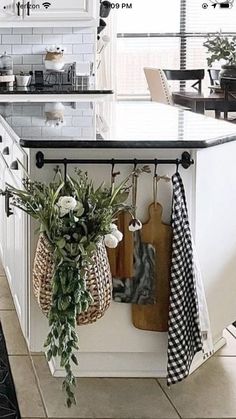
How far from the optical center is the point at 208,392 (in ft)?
9.52

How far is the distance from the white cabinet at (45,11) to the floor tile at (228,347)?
354 centimetres

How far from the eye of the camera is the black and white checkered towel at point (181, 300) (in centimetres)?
280

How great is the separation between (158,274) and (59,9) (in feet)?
12.6

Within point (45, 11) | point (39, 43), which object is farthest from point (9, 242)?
point (39, 43)

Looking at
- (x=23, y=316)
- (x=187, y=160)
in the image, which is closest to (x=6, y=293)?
(x=23, y=316)

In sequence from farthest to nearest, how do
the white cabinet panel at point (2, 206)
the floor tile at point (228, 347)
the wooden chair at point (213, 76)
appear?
the wooden chair at point (213, 76)
the white cabinet panel at point (2, 206)
the floor tile at point (228, 347)

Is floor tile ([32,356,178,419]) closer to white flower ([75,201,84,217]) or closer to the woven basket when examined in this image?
the woven basket

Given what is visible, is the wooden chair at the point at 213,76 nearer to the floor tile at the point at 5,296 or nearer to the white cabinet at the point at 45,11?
the white cabinet at the point at 45,11

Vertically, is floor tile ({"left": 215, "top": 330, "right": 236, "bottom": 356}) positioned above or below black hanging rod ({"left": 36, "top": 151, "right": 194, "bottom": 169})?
below

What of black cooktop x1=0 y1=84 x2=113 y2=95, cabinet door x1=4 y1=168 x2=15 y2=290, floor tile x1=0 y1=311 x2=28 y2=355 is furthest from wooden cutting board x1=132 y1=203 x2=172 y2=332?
black cooktop x1=0 y1=84 x2=113 y2=95

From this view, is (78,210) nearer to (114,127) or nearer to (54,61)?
(114,127)

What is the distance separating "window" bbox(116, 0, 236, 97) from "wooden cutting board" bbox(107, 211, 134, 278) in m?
6.29

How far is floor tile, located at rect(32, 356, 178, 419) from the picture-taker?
107 inches

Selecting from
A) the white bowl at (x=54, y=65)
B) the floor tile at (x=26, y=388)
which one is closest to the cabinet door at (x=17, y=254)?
the floor tile at (x=26, y=388)
